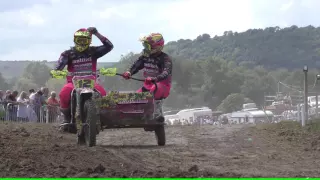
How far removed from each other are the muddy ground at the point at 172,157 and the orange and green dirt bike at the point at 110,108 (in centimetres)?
68

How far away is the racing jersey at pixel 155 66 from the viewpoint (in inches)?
568

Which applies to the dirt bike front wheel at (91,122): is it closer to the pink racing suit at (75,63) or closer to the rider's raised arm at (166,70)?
the pink racing suit at (75,63)

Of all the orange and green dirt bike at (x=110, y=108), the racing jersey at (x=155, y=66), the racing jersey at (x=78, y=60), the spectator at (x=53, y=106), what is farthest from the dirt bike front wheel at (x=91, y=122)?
the spectator at (x=53, y=106)

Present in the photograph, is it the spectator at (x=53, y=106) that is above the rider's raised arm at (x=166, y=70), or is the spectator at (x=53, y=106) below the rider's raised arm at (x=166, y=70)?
below

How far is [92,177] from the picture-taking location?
8.01 metres

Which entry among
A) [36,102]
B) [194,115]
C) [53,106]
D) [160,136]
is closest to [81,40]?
[160,136]

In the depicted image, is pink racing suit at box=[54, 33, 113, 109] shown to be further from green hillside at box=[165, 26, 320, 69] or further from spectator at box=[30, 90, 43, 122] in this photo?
green hillside at box=[165, 26, 320, 69]

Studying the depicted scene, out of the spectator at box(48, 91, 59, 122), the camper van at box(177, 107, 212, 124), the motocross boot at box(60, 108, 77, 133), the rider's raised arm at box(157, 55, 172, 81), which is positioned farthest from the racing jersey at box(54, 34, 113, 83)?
the camper van at box(177, 107, 212, 124)

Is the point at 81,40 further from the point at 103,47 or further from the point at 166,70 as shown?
the point at 166,70

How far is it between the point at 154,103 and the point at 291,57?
79946 mm

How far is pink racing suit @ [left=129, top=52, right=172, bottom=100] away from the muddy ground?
1079 millimetres

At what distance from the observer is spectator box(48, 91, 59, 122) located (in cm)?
2252

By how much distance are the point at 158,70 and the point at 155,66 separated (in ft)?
0.34

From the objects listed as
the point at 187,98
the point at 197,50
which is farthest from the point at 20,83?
the point at 197,50
